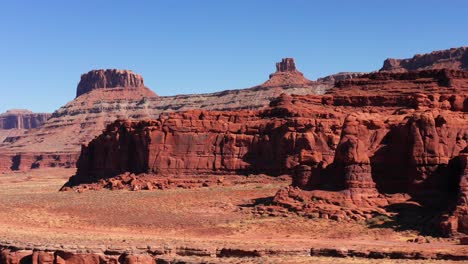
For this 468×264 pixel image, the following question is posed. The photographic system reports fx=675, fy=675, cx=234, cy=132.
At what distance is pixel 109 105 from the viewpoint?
176 m

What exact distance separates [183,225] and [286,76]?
4747 inches

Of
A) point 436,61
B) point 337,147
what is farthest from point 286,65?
point 337,147

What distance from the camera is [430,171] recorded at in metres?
38.2

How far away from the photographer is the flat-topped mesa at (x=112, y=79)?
621 ft

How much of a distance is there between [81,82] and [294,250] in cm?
17657

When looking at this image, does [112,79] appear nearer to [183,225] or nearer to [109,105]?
[109,105]

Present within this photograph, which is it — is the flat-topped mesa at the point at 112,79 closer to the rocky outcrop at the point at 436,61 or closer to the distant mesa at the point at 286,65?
the distant mesa at the point at 286,65

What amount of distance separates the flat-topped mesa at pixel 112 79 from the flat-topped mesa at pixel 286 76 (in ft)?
153

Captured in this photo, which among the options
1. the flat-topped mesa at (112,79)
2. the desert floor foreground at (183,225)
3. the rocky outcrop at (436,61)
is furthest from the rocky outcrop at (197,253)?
the flat-topped mesa at (112,79)

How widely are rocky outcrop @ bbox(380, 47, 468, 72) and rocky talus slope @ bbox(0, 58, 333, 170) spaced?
15.1 m

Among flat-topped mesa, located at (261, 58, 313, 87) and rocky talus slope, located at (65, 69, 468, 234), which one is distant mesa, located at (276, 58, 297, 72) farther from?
rocky talus slope, located at (65, 69, 468, 234)

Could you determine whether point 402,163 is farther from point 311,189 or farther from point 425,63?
point 425,63

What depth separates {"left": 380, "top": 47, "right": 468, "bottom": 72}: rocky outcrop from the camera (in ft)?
399

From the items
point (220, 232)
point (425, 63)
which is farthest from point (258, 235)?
point (425, 63)
